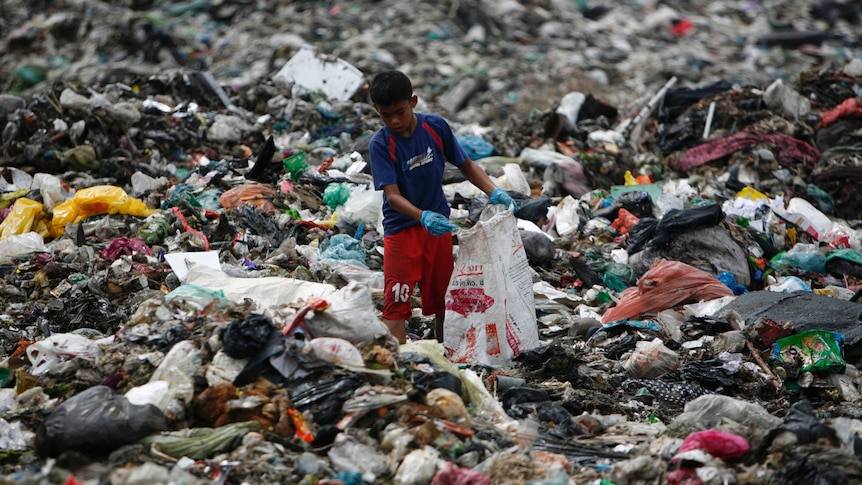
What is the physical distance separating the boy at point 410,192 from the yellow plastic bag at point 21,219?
11.1 feet

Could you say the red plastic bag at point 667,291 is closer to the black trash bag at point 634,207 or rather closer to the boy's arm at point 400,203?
the black trash bag at point 634,207

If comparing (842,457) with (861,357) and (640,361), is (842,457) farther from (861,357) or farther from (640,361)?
(861,357)

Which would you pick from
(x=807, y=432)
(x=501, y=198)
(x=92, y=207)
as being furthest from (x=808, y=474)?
(x=92, y=207)

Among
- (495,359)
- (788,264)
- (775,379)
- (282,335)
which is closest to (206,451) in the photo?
(282,335)

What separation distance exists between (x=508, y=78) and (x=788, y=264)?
280 inches

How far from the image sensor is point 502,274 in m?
4.23

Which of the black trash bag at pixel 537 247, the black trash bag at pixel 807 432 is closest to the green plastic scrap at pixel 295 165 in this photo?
the black trash bag at pixel 537 247

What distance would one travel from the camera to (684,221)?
5.77m

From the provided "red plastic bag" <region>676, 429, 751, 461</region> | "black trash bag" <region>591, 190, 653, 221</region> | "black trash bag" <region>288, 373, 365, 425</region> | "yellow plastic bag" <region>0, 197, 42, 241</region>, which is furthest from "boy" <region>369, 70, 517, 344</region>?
"yellow plastic bag" <region>0, 197, 42, 241</region>

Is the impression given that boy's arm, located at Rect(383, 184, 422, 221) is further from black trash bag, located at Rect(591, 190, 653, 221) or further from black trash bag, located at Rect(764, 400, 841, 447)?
black trash bag, located at Rect(591, 190, 653, 221)

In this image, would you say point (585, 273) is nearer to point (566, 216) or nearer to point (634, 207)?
point (566, 216)

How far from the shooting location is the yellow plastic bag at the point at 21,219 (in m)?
6.21

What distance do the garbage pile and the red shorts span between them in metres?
0.13

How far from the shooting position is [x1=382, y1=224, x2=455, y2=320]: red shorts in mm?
4188
